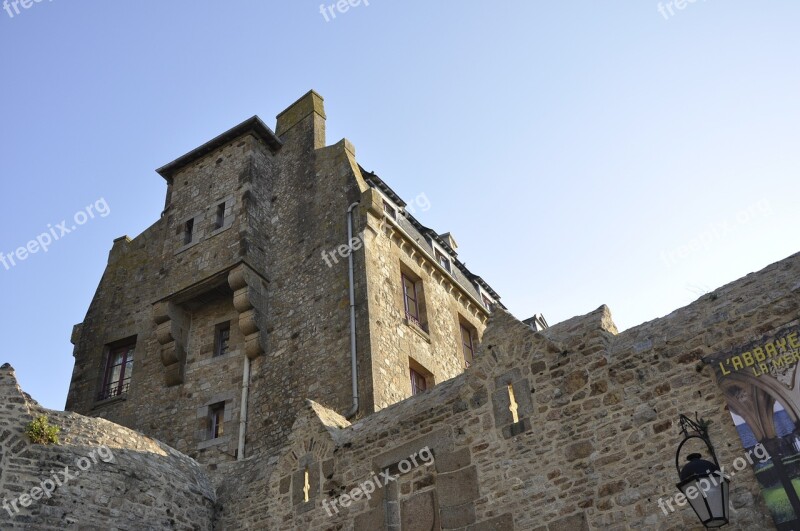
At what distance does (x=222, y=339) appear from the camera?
15.8 m

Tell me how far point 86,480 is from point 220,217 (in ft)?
28.5

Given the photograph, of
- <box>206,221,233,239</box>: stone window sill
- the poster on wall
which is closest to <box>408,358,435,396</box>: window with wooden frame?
<box>206,221,233,239</box>: stone window sill

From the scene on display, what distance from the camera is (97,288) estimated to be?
62.0ft

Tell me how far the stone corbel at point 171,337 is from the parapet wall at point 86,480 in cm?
511

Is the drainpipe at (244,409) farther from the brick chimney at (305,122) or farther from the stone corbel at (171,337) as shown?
the brick chimney at (305,122)

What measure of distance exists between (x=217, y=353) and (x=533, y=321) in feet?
35.1

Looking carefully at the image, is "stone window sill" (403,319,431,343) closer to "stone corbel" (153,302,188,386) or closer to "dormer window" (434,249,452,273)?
"dormer window" (434,249,452,273)

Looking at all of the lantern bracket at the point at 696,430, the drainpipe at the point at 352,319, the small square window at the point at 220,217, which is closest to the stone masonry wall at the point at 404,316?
the drainpipe at the point at 352,319

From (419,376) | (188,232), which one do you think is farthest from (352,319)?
(188,232)

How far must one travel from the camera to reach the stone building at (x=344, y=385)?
23.3 feet

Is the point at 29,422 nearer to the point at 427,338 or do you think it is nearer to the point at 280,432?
the point at 280,432

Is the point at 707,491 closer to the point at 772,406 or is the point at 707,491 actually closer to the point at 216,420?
the point at 772,406

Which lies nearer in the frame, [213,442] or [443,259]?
[213,442]

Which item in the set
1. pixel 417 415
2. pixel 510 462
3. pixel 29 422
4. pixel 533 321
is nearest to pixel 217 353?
pixel 29 422
